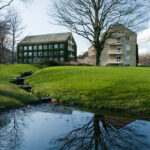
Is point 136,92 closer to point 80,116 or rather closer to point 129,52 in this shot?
point 80,116

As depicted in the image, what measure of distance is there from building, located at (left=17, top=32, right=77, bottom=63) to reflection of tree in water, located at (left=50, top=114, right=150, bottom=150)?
56.4 meters

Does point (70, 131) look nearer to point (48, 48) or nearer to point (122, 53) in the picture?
point (122, 53)

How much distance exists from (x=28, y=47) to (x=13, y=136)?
212ft

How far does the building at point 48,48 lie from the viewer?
6109 cm

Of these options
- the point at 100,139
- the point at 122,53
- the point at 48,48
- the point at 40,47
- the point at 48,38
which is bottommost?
the point at 100,139

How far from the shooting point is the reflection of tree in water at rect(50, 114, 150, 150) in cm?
418

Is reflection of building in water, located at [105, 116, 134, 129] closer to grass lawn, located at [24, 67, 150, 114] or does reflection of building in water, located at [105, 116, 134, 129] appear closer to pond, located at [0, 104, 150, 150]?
pond, located at [0, 104, 150, 150]

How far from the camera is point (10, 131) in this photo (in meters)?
5.07

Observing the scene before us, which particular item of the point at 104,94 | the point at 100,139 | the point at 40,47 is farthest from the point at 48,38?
the point at 100,139

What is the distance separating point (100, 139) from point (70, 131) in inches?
41.8

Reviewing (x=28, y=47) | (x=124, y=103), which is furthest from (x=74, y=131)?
(x=28, y=47)

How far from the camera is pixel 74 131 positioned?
16.9 feet

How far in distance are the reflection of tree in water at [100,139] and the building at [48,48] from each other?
185ft

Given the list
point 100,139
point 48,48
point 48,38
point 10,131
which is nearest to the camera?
point 100,139
